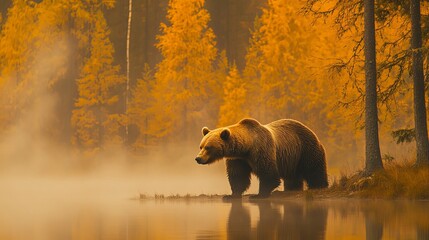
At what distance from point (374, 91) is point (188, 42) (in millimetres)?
32142

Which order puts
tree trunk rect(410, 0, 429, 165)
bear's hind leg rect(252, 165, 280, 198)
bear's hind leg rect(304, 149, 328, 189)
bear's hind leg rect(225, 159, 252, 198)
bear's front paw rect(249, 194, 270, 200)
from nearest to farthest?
bear's hind leg rect(252, 165, 280, 198) < bear's front paw rect(249, 194, 270, 200) < bear's hind leg rect(225, 159, 252, 198) < tree trunk rect(410, 0, 429, 165) < bear's hind leg rect(304, 149, 328, 189)

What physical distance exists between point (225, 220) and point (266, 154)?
5273 millimetres

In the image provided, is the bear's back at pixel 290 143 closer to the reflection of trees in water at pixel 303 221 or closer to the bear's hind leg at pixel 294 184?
the bear's hind leg at pixel 294 184

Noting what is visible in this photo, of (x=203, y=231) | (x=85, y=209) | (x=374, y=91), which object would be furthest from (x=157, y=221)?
(x=374, y=91)

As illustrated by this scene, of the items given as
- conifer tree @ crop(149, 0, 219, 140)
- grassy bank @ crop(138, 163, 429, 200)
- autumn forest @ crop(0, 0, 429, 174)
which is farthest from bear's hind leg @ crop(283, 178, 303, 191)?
conifer tree @ crop(149, 0, 219, 140)

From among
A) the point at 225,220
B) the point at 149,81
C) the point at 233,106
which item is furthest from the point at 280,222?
the point at 149,81

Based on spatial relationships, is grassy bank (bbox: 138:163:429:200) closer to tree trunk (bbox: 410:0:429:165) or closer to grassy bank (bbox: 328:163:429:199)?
→ grassy bank (bbox: 328:163:429:199)

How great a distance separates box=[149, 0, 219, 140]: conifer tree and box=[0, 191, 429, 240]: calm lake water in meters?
32.2

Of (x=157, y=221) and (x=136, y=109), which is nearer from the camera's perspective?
(x=157, y=221)

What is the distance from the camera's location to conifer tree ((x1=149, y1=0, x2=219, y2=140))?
170ft

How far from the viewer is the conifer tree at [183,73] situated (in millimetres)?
51688

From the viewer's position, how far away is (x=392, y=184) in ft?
61.5

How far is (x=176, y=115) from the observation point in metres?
53.5

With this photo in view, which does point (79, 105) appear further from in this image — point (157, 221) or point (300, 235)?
point (300, 235)
